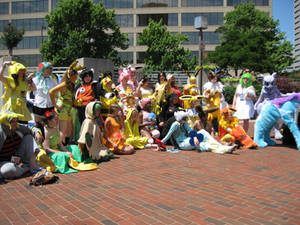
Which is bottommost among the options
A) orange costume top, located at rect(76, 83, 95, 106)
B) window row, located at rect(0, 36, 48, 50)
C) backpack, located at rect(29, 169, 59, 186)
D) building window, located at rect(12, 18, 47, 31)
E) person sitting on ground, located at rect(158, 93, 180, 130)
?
backpack, located at rect(29, 169, 59, 186)

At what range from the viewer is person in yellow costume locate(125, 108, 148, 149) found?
24.9ft

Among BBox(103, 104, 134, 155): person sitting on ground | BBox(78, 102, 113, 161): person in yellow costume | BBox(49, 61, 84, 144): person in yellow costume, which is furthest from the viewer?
BBox(103, 104, 134, 155): person sitting on ground

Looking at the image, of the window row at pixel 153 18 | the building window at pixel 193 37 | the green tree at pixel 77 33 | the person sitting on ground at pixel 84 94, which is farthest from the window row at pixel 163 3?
the person sitting on ground at pixel 84 94

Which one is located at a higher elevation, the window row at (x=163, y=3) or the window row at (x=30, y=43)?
the window row at (x=163, y=3)

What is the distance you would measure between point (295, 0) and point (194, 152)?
17566 centimetres

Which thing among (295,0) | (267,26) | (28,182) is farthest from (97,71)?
(295,0)

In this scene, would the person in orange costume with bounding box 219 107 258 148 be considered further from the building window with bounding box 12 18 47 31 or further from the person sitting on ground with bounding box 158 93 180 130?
the building window with bounding box 12 18 47 31

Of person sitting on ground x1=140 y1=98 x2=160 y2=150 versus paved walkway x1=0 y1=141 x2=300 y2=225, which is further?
person sitting on ground x1=140 y1=98 x2=160 y2=150

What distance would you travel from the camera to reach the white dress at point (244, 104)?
8.95 m

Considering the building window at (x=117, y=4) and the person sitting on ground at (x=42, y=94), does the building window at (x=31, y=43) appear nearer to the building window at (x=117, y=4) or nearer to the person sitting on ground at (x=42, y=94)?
the building window at (x=117, y=4)

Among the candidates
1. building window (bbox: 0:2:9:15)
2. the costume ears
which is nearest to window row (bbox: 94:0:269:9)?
building window (bbox: 0:2:9:15)

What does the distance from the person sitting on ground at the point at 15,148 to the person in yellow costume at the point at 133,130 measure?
8.91 feet

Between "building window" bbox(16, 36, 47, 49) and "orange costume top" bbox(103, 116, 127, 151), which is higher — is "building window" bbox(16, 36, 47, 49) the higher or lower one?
the higher one

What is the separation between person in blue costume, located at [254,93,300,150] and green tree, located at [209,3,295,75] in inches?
747
